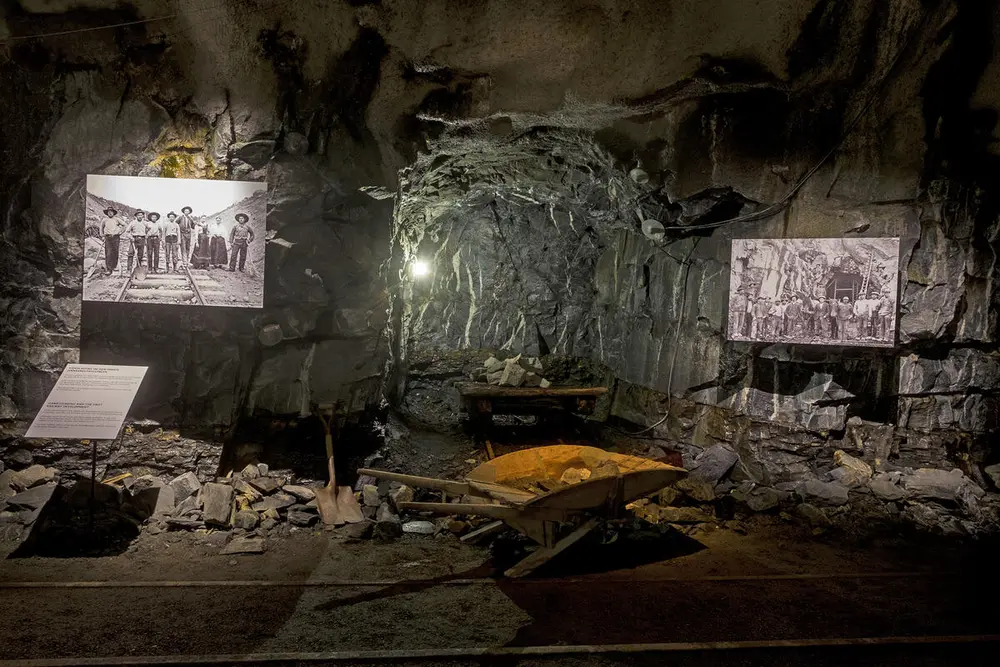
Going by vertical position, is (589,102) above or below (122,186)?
above

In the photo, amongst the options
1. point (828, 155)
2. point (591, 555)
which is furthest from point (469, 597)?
point (828, 155)

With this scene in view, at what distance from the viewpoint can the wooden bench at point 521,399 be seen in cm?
878

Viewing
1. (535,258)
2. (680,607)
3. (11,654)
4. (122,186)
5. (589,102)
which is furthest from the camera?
(535,258)

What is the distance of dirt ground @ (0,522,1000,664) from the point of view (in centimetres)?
383

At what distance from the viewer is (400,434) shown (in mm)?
8359

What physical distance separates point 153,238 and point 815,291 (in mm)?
7514

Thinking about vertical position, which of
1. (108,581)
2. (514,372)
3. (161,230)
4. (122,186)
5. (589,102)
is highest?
(589,102)

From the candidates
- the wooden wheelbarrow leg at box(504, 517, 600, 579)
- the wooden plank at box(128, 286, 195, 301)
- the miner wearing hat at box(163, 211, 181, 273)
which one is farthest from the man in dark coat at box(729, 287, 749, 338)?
the miner wearing hat at box(163, 211, 181, 273)

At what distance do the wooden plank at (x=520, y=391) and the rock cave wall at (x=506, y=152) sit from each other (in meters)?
1.44

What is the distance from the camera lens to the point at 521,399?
29.5 feet

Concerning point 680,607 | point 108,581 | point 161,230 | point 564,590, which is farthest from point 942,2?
point 108,581

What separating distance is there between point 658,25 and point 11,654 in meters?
7.87

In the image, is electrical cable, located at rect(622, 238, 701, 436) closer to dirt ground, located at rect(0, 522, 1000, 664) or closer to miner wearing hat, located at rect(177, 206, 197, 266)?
dirt ground, located at rect(0, 522, 1000, 664)

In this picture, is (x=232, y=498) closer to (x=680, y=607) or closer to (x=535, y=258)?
(x=680, y=607)
